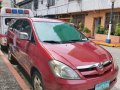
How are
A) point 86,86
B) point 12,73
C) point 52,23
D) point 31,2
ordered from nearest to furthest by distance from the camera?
1. point 86,86
2. point 52,23
3. point 12,73
4. point 31,2

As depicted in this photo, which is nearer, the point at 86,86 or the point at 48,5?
the point at 86,86

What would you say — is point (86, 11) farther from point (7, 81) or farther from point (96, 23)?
point (7, 81)

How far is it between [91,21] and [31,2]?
80.8 feet

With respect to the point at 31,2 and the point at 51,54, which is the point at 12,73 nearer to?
the point at 51,54

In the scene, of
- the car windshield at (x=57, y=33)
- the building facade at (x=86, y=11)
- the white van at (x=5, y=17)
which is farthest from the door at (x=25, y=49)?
the building facade at (x=86, y=11)

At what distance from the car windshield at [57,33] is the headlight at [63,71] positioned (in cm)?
112

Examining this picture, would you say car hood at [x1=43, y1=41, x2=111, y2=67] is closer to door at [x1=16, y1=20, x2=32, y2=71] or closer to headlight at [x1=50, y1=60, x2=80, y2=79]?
headlight at [x1=50, y1=60, x2=80, y2=79]

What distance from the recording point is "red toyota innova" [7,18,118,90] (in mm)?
4109

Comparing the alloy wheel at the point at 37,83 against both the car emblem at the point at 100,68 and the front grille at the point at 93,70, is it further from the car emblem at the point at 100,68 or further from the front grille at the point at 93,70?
the car emblem at the point at 100,68

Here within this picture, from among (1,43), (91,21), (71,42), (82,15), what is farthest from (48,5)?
(71,42)

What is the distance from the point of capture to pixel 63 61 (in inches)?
165

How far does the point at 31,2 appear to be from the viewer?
48.0 meters

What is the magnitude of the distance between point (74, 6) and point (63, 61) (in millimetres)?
24630

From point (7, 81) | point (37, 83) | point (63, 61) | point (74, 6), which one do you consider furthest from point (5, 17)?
point (74, 6)
